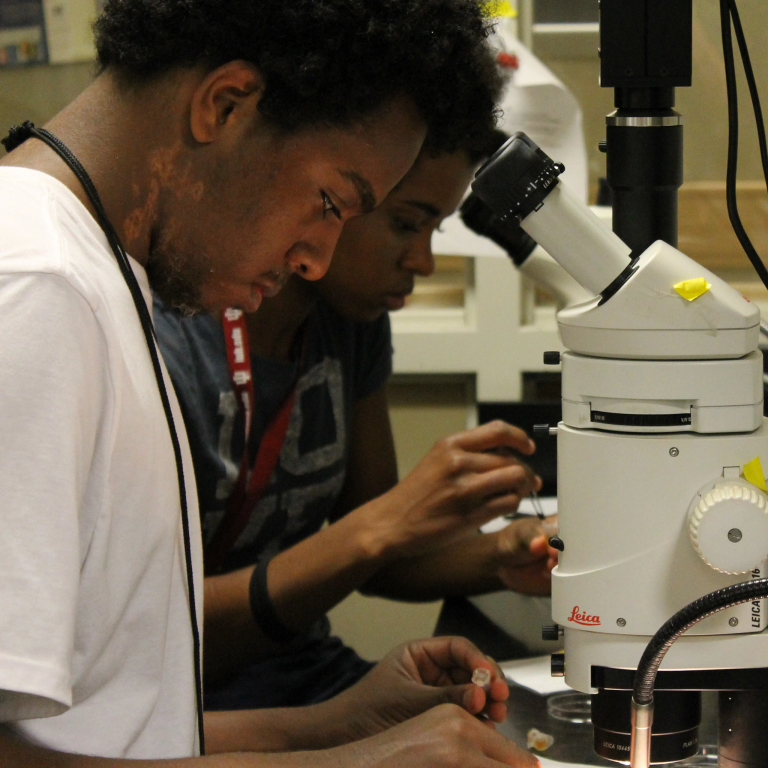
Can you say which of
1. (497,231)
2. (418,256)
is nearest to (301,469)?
(418,256)

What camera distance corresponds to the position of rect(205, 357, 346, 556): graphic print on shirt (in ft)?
4.24

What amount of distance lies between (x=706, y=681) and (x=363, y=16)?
1.93 ft

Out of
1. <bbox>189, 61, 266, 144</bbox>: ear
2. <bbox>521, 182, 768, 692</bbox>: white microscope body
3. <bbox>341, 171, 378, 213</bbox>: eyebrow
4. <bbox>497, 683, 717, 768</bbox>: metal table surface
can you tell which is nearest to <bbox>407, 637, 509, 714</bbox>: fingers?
<bbox>497, 683, 717, 768</bbox>: metal table surface

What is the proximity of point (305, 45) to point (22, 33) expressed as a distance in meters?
1.74

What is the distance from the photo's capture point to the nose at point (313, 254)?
895mm

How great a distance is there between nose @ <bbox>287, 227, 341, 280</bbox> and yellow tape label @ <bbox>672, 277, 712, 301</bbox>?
1.16 feet

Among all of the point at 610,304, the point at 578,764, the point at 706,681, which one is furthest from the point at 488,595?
the point at 610,304

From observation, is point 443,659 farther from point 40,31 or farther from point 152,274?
point 40,31

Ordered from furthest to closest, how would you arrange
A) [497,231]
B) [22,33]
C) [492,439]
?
[22,33], [492,439], [497,231]

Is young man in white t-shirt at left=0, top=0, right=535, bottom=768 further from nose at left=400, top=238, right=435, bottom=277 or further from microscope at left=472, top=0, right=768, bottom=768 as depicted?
nose at left=400, top=238, right=435, bottom=277

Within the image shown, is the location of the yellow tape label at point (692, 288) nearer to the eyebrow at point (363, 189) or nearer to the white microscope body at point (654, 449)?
the white microscope body at point (654, 449)

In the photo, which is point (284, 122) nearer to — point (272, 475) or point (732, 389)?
point (732, 389)

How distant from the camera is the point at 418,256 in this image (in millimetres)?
1400

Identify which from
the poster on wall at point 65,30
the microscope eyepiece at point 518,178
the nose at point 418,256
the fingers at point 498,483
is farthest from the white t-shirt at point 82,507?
the poster on wall at point 65,30
